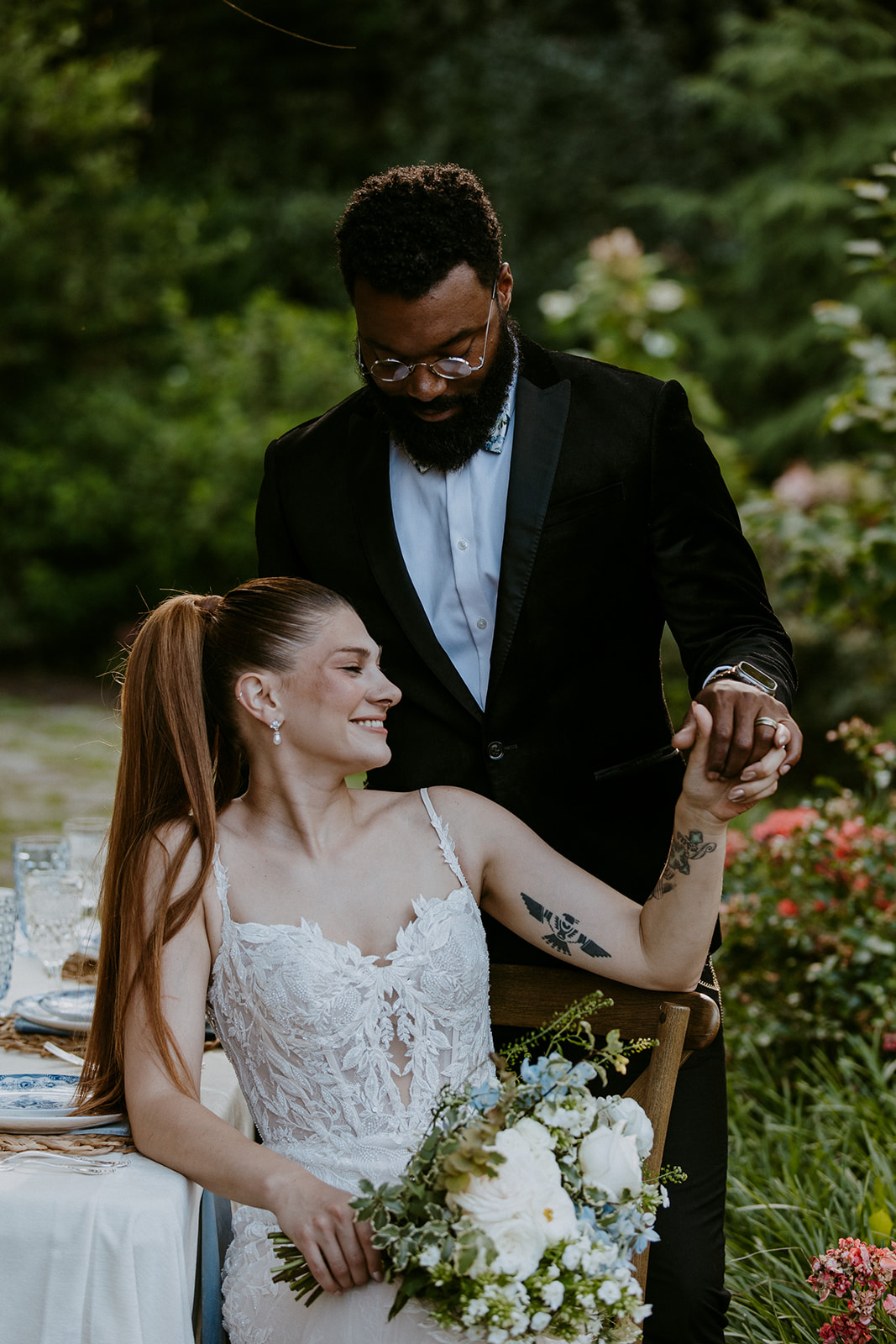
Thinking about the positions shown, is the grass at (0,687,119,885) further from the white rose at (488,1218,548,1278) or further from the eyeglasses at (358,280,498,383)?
the white rose at (488,1218,548,1278)

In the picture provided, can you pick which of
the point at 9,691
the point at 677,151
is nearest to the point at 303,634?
the point at 9,691

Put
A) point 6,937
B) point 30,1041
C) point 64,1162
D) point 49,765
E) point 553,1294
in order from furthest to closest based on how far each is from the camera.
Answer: point 49,765, point 6,937, point 30,1041, point 64,1162, point 553,1294

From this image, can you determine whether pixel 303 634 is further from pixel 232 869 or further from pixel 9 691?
pixel 9 691

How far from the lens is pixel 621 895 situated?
6.76ft

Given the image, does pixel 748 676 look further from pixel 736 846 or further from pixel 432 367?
pixel 736 846

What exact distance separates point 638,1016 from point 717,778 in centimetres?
44

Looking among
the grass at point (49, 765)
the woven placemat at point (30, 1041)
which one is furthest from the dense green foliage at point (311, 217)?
the woven placemat at point (30, 1041)

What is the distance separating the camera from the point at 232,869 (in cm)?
205

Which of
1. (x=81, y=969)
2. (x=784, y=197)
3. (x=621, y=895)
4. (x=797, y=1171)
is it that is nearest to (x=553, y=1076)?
(x=621, y=895)

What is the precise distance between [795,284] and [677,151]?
2.06 m

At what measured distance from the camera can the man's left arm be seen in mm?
2102

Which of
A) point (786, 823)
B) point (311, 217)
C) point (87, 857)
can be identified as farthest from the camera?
point (311, 217)

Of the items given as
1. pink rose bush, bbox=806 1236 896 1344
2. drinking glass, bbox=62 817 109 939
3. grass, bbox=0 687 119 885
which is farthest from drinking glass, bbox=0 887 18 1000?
grass, bbox=0 687 119 885

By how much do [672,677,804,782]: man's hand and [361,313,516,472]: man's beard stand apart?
70 cm
